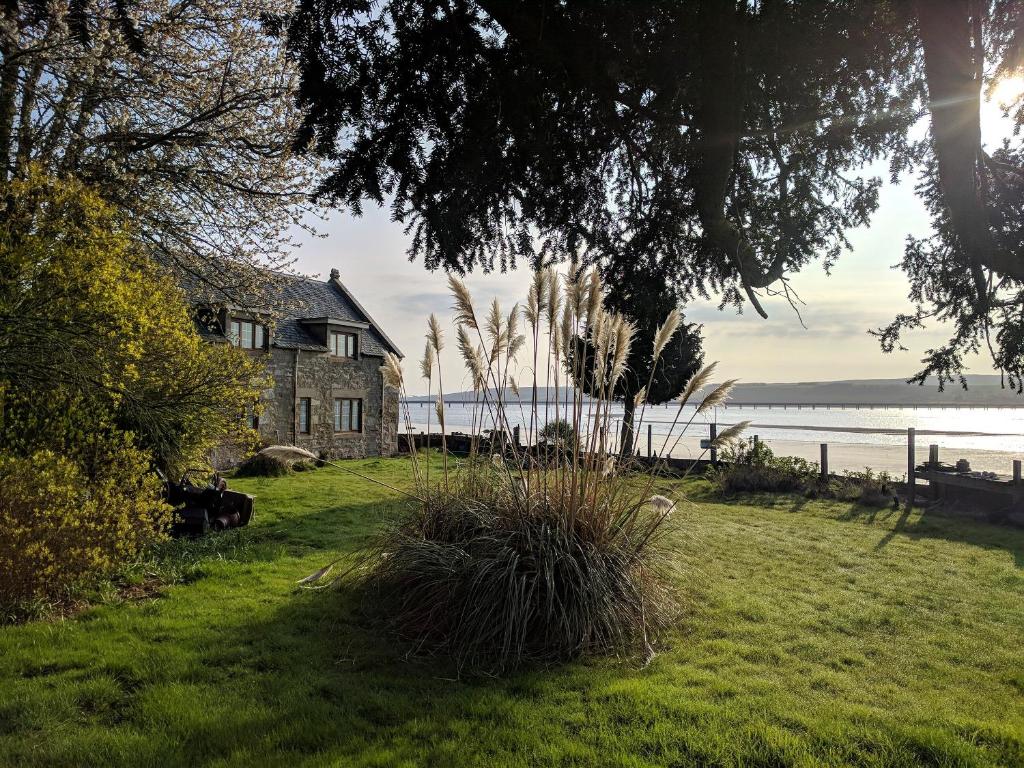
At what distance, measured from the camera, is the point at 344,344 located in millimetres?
21562

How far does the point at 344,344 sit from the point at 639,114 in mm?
18953

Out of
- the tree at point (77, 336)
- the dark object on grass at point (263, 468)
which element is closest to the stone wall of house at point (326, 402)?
the dark object on grass at point (263, 468)

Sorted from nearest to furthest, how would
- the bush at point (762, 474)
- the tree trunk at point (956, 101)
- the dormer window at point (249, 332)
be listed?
the tree trunk at point (956, 101)
the bush at point (762, 474)
the dormer window at point (249, 332)

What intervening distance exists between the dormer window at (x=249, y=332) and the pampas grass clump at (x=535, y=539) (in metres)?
14.7

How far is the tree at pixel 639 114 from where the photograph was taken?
2.96 meters

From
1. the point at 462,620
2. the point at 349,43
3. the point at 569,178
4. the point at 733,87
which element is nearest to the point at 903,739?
the point at 462,620

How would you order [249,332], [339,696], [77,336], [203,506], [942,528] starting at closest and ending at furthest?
[339,696]
[77,336]
[203,506]
[942,528]
[249,332]

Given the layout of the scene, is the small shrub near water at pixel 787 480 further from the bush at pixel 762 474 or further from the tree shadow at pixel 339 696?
the tree shadow at pixel 339 696

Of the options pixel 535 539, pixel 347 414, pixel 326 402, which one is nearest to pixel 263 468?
pixel 326 402

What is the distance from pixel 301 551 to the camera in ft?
24.0

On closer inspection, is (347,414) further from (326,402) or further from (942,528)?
(942,528)

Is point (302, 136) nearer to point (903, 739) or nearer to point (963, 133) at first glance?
point (963, 133)

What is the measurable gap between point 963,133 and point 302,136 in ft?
9.72

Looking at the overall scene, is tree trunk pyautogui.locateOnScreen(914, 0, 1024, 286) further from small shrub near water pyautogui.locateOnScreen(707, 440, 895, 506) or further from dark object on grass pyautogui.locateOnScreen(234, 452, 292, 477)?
dark object on grass pyautogui.locateOnScreen(234, 452, 292, 477)
